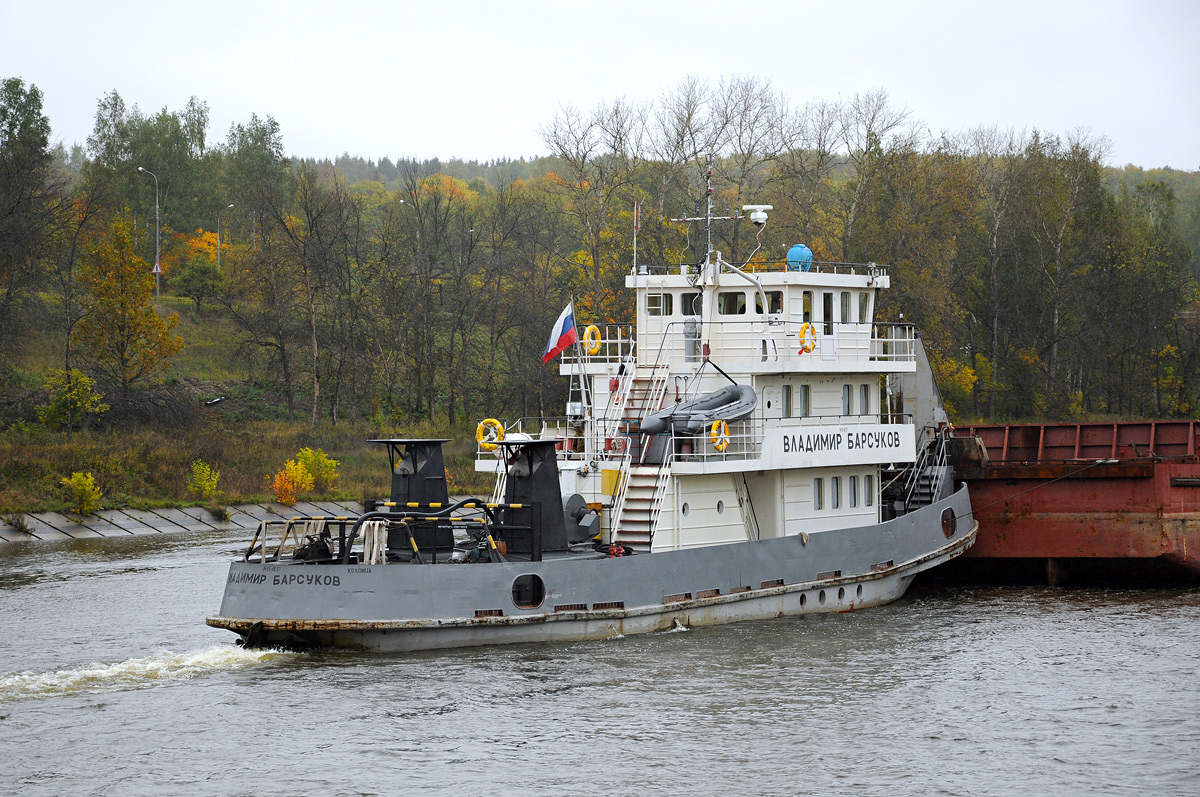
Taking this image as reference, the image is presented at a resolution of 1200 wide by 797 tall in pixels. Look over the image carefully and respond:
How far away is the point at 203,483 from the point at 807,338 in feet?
80.2

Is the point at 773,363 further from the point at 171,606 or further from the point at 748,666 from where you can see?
the point at 171,606

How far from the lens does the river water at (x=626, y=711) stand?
14.7 m

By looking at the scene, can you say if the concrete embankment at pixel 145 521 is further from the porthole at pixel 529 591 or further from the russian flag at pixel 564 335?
the porthole at pixel 529 591

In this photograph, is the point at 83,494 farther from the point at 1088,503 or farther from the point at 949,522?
the point at 1088,503

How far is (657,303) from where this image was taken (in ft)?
84.8

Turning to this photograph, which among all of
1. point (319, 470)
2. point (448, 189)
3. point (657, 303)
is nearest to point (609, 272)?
point (319, 470)

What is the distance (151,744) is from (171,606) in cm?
937

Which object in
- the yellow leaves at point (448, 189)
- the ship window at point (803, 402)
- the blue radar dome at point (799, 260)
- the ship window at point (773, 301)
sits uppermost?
the yellow leaves at point (448, 189)

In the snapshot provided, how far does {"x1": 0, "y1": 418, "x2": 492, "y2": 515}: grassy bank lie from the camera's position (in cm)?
3928

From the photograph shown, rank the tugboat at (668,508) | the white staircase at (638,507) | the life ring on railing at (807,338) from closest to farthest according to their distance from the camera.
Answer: the tugboat at (668,508) → the white staircase at (638,507) → the life ring on railing at (807,338)

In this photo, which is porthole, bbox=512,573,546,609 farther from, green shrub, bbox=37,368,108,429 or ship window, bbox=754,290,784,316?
green shrub, bbox=37,368,108,429

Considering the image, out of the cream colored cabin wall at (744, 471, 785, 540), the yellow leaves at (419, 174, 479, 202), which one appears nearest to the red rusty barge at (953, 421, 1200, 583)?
the cream colored cabin wall at (744, 471, 785, 540)

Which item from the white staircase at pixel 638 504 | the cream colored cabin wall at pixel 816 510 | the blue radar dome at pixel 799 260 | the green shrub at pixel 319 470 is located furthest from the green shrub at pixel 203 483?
the blue radar dome at pixel 799 260

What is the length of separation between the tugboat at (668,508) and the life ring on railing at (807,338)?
11 centimetres
